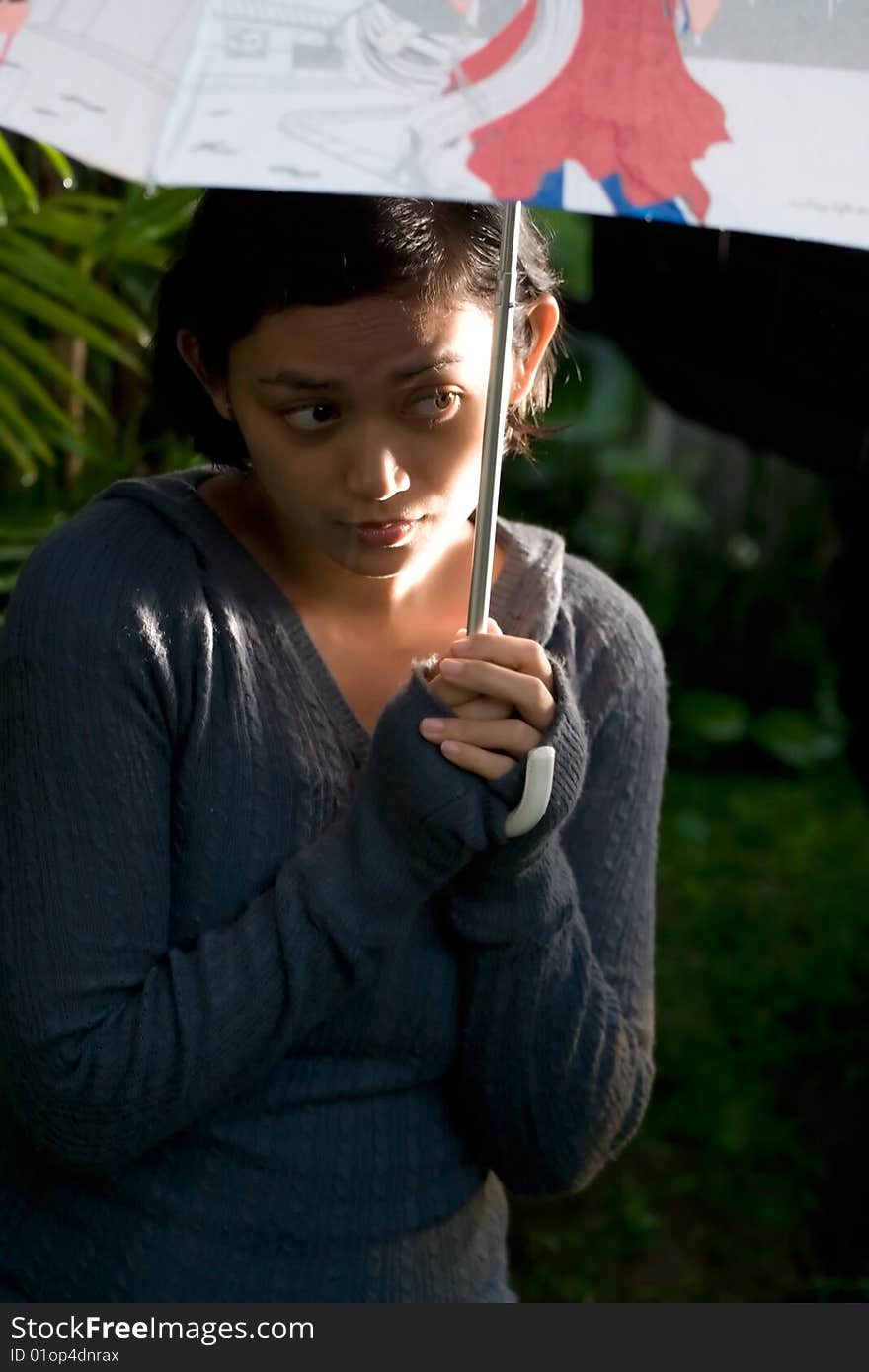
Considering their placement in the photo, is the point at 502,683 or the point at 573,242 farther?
the point at 573,242

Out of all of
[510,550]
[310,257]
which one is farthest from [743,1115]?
[310,257]

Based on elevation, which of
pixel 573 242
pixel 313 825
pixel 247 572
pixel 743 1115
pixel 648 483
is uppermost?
pixel 573 242

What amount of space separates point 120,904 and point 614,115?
0.83 meters

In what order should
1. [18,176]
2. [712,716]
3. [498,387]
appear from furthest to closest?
1. [712,716]
2. [18,176]
3. [498,387]

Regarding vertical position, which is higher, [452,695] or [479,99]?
[479,99]

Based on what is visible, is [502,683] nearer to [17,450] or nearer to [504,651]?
[504,651]

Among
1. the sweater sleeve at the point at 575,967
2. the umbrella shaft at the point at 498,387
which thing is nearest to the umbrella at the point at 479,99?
the umbrella shaft at the point at 498,387

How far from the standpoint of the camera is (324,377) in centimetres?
149

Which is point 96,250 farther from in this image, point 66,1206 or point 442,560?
point 66,1206

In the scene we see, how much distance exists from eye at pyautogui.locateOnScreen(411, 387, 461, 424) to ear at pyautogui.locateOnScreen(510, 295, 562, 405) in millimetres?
224

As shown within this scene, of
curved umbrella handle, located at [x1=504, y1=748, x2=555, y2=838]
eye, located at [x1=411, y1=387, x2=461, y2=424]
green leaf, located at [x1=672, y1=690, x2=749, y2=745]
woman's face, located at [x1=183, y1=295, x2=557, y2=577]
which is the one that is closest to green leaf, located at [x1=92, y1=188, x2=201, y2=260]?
woman's face, located at [x1=183, y1=295, x2=557, y2=577]

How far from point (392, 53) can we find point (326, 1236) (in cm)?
115

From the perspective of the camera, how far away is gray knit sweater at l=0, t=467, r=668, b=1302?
60.7 inches

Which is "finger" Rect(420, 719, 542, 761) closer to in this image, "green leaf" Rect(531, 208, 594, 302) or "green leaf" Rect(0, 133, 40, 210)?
"green leaf" Rect(0, 133, 40, 210)
